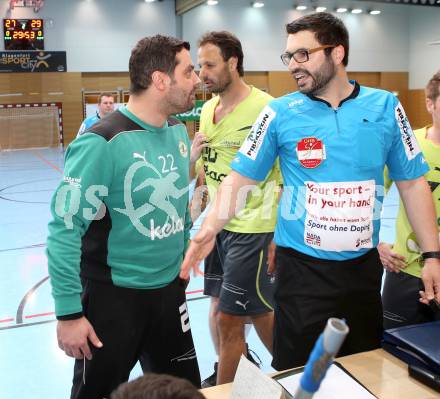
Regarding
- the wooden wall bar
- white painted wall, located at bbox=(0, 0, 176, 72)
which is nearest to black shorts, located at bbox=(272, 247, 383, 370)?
the wooden wall bar

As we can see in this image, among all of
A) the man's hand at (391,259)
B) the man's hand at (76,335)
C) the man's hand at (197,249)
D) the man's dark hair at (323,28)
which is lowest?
the man's hand at (76,335)

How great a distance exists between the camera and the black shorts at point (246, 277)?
125 inches

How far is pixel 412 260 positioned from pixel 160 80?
142cm

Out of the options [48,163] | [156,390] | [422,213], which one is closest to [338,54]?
[422,213]

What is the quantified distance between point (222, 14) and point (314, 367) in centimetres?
2094

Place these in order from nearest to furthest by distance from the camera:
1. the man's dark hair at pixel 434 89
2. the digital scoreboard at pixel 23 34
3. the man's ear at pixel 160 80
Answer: the man's ear at pixel 160 80 → the man's dark hair at pixel 434 89 → the digital scoreboard at pixel 23 34

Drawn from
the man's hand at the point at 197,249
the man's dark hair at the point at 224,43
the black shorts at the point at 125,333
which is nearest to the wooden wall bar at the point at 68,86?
the man's dark hair at the point at 224,43

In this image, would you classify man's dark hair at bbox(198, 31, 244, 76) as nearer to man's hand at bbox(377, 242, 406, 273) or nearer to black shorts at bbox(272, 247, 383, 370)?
man's hand at bbox(377, 242, 406, 273)

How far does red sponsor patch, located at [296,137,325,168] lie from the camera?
2076 mm

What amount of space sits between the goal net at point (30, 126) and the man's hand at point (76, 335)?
17288 millimetres

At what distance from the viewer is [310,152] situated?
82.0 inches

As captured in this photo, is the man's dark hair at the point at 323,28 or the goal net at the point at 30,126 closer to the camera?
the man's dark hair at the point at 323,28

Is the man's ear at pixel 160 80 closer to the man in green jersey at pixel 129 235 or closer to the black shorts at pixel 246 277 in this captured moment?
the man in green jersey at pixel 129 235

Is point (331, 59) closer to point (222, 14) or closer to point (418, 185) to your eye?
point (418, 185)
